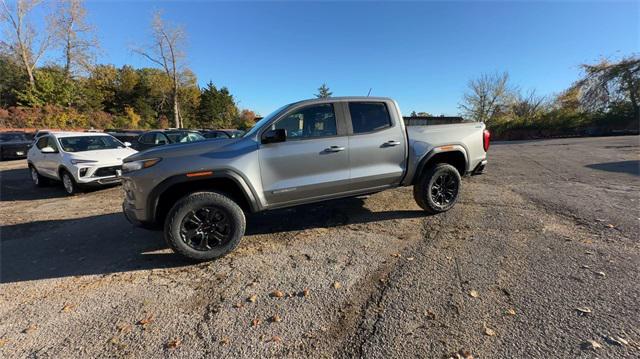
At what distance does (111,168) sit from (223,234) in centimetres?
549

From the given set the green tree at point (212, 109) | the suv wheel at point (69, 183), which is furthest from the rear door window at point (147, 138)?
the green tree at point (212, 109)

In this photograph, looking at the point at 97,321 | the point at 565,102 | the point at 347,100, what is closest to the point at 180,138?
the point at 347,100

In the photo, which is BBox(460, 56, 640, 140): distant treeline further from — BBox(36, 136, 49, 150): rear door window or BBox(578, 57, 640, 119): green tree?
BBox(36, 136, 49, 150): rear door window

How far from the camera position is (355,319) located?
8.62ft

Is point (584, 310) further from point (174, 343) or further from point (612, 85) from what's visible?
point (612, 85)

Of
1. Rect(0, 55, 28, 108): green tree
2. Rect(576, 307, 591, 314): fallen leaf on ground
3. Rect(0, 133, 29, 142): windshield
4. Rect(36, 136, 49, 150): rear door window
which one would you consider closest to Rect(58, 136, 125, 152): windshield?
Rect(36, 136, 49, 150): rear door window

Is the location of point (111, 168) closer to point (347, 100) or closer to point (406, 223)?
point (347, 100)

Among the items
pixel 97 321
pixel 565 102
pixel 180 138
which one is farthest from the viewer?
pixel 565 102

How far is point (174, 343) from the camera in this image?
2.42m

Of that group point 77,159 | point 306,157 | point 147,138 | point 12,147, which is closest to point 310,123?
point 306,157

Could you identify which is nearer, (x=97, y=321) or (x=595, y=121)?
(x=97, y=321)

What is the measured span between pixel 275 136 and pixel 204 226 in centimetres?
138

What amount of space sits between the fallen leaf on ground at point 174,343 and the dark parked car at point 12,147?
20629 millimetres

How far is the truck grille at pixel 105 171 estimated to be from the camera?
24.7 feet
